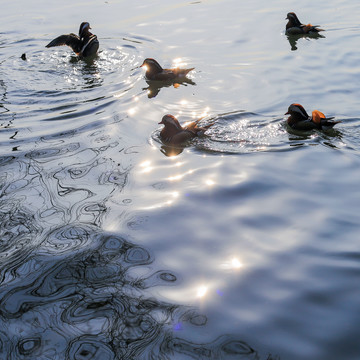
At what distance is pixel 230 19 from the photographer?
15.4 m

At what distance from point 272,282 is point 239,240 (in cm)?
80

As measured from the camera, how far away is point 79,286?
5301 mm

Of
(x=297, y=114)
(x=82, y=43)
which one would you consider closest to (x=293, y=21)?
(x=82, y=43)

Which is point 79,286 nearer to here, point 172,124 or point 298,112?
point 172,124

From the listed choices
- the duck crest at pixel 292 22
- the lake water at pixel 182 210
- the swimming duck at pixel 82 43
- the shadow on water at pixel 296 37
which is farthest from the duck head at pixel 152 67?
the duck crest at pixel 292 22

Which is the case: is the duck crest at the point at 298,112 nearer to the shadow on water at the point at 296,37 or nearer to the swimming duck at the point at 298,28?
the shadow on water at the point at 296,37

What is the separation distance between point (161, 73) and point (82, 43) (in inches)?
104

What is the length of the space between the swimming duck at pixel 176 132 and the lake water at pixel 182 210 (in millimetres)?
157

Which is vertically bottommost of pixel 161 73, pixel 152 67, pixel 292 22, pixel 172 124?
pixel 172 124

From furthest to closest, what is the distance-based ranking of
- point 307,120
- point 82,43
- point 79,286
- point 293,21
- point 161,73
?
point 293,21
point 82,43
point 161,73
point 307,120
point 79,286

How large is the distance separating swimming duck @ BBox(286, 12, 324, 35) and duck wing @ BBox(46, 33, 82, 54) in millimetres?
5502

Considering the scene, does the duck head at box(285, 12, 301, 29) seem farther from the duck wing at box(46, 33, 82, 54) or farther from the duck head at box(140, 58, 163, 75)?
the duck wing at box(46, 33, 82, 54)

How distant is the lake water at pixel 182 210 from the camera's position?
4.66 meters

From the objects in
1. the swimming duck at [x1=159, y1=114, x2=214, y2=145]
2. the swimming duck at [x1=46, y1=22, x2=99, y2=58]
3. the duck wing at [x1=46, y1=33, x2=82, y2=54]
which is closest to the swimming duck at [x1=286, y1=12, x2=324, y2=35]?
the swimming duck at [x1=46, y1=22, x2=99, y2=58]
